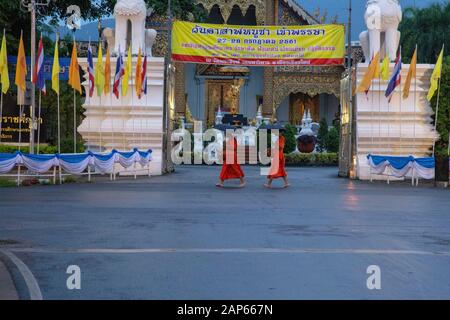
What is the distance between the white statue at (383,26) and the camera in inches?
1003

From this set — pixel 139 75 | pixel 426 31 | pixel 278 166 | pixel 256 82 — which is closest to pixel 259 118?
pixel 256 82

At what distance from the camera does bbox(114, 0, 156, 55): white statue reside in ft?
86.5

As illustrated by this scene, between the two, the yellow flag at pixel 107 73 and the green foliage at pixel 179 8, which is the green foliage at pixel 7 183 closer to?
the yellow flag at pixel 107 73

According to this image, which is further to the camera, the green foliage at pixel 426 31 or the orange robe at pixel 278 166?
the green foliage at pixel 426 31

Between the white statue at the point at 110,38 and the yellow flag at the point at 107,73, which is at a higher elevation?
the white statue at the point at 110,38

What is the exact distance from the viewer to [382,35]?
85.9ft

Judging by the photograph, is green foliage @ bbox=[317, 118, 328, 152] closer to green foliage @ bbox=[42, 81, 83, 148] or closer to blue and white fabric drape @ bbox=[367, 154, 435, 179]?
→ green foliage @ bbox=[42, 81, 83, 148]

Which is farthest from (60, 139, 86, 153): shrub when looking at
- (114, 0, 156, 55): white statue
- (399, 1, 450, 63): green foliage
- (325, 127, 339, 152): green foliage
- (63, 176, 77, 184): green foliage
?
(399, 1, 450, 63): green foliage

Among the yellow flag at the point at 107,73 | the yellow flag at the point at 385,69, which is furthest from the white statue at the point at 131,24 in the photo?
the yellow flag at the point at 385,69

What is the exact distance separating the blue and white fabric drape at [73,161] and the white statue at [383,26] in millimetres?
8161

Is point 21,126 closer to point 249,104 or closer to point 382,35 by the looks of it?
point 382,35

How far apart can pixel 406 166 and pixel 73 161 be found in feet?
31.3
